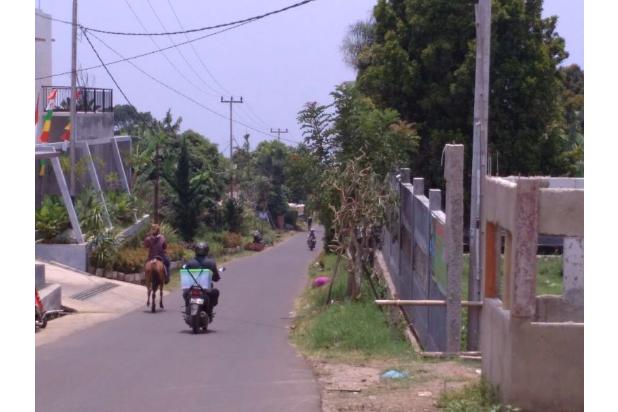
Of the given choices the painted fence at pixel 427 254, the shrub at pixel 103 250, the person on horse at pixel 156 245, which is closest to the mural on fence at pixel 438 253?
the painted fence at pixel 427 254

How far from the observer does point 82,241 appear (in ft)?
95.1

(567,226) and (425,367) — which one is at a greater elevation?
(567,226)

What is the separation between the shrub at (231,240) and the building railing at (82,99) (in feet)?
36.7

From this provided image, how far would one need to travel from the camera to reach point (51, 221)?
29.0 m

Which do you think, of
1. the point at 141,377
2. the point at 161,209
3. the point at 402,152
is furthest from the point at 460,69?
the point at 161,209

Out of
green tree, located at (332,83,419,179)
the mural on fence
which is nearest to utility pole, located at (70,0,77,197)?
green tree, located at (332,83,419,179)

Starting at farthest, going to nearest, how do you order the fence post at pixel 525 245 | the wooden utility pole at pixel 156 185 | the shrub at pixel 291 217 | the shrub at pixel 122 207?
the shrub at pixel 291 217 < the wooden utility pole at pixel 156 185 < the shrub at pixel 122 207 < the fence post at pixel 525 245

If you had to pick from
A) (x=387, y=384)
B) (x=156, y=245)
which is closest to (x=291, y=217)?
(x=156, y=245)

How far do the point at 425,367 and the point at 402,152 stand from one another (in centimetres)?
856

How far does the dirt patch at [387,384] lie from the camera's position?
9.50m

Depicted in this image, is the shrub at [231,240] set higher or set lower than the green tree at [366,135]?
lower

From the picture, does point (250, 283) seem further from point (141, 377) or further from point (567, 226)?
point (567, 226)

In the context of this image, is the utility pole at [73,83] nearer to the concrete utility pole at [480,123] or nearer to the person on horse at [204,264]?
the person on horse at [204,264]

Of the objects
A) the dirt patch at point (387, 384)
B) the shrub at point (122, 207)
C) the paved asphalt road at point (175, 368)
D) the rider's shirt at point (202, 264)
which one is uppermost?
the shrub at point (122, 207)
